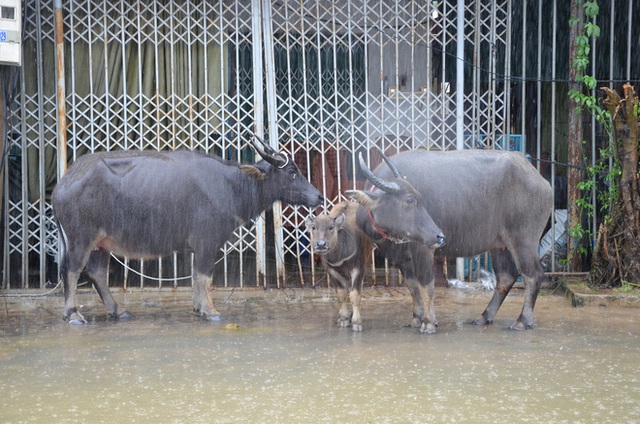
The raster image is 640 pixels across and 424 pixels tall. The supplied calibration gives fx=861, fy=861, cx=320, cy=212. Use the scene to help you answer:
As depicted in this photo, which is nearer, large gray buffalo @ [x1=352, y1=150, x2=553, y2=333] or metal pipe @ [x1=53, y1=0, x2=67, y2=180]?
large gray buffalo @ [x1=352, y1=150, x2=553, y2=333]

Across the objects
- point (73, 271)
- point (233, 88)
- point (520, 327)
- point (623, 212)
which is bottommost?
point (520, 327)

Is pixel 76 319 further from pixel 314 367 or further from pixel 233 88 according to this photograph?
pixel 233 88

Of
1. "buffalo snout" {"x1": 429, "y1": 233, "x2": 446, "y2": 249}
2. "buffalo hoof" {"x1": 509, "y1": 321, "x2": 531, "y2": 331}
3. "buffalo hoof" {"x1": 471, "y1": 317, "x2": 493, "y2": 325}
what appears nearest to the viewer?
"buffalo snout" {"x1": 429, "y1": 233, "x2": 446, "y2": 249}

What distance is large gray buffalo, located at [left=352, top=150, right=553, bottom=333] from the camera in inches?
262

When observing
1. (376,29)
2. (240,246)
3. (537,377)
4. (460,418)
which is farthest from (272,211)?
(460,418)

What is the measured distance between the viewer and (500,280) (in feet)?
22.7

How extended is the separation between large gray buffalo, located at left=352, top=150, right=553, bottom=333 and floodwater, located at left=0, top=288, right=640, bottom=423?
1.34ft

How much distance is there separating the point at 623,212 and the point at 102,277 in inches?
183

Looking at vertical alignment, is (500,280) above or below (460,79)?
below

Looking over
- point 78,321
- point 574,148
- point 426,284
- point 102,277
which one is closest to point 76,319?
point 78,321

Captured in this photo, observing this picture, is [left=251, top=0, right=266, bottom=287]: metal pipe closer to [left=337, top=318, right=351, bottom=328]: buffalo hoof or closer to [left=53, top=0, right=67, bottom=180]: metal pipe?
[left=53, top=0, right=67, bottom=180]: metal pipe

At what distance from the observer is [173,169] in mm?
Result: 7223

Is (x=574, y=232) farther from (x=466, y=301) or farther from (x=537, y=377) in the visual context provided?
(x=537, y=377)

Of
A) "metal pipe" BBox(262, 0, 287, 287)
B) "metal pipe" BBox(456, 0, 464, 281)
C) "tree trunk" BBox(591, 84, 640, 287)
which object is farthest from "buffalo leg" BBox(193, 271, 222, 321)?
"tree trunk" BBox(591, 84, 640, 287)
